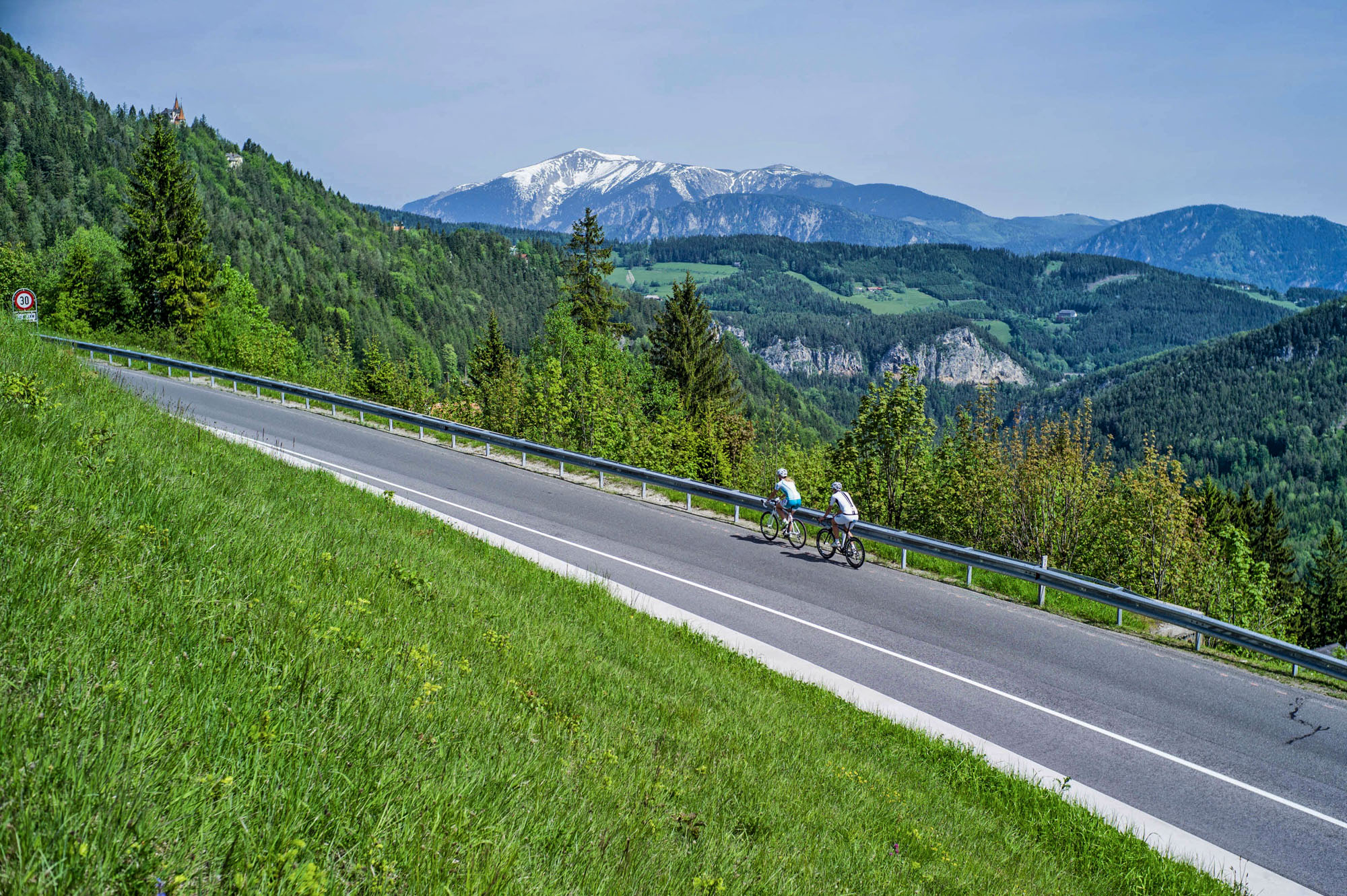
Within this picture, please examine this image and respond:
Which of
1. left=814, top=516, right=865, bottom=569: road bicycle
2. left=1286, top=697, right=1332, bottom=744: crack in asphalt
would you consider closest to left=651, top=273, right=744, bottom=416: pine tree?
left=814, top=516, right=865, bottom=569: road bicycle

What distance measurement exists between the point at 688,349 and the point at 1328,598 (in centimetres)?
6836

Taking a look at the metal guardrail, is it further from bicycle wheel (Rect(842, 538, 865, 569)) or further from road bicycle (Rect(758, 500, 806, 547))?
bicycle wheel (Rect(842, 538, 865, 569))

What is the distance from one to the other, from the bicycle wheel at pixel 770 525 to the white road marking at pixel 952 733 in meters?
5.11

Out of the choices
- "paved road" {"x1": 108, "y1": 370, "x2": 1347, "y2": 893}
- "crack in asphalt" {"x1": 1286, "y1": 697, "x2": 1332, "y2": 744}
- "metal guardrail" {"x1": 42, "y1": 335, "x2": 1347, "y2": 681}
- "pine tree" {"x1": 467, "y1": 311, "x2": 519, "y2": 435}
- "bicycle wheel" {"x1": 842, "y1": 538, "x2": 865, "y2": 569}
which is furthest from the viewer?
"pine tree" {"x1": 467, "y1": 311, "x2": 519, "y2": 435}

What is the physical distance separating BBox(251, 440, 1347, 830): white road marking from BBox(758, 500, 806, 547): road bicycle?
3765 millimetres

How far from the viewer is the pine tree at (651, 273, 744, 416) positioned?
49.2 m

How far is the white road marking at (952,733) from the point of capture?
646 centimetres

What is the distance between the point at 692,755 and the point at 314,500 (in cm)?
620

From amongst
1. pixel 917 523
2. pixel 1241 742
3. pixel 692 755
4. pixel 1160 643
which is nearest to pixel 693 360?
pixel 917 523

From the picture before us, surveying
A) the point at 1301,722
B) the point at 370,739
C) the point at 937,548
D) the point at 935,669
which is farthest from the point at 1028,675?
the point at 370,739

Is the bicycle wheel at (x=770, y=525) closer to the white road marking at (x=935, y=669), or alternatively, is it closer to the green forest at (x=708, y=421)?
the white road marking at (x=935, y=669)

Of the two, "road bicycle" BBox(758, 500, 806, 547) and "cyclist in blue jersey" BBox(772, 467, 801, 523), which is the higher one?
"cyclist in blue jersey" BBox(772, 467, 801, 523)

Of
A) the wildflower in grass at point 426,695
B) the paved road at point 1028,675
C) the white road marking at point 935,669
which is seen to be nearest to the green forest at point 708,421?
the paved road at point 1028,675

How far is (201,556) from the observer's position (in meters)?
4.66
